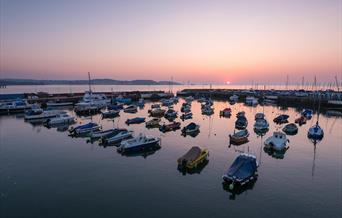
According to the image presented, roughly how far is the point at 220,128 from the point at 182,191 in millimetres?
34944

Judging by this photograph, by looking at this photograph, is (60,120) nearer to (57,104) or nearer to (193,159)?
(57,104)

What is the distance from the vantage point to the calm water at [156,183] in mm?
21719

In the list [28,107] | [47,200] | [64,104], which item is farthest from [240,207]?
[64,104]

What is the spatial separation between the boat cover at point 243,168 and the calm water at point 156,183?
5.05 feet

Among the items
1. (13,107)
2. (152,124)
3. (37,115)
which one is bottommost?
(152,124)

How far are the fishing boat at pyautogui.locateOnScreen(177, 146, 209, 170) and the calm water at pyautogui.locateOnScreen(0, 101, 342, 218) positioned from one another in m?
1.13

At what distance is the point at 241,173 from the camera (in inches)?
1030

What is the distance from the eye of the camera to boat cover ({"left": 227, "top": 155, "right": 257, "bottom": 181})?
25828 mm

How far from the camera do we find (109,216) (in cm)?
2044

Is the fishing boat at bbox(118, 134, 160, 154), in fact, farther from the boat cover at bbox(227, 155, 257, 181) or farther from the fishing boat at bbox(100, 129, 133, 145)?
the boat cover at bbox(227, 155, 257, 181)

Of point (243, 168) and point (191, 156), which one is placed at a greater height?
point (243, 168)

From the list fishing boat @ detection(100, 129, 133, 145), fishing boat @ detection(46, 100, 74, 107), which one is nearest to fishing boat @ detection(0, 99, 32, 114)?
fishing boat @ detection(46, 100, 74, 107)

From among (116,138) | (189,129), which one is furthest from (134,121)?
(116,138)

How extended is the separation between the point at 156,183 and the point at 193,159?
6588 mm
